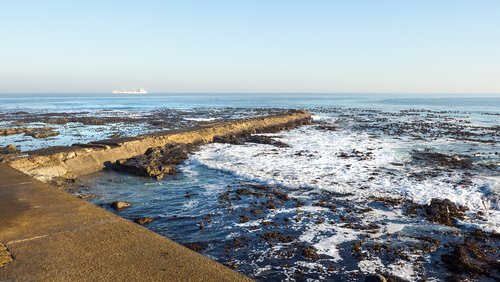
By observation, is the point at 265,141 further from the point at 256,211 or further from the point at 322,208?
the point at 256,211

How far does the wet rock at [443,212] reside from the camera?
9.39m

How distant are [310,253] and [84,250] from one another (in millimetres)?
4272

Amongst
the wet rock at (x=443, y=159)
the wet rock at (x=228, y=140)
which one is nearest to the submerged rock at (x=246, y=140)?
the wet rock at (x=228, y=140)

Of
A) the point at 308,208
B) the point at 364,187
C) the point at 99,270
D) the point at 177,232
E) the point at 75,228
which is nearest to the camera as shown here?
the point at 99,270

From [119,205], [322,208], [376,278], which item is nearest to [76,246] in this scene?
[376,278]

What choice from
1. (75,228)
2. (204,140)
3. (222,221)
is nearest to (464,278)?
(222,221)

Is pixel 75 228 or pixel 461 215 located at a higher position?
pixel 75 228

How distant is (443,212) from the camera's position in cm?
980

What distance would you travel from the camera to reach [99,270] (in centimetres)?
482

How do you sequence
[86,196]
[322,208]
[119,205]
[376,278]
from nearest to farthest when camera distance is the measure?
[376,278], [322,208], [119,205], [86,196]

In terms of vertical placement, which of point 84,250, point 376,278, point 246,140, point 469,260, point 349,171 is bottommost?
point 246,140

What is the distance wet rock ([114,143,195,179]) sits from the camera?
14898 mm

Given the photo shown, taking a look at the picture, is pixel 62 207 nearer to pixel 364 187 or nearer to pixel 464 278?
pixel 464 278

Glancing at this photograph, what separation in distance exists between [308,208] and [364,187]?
3230mm
